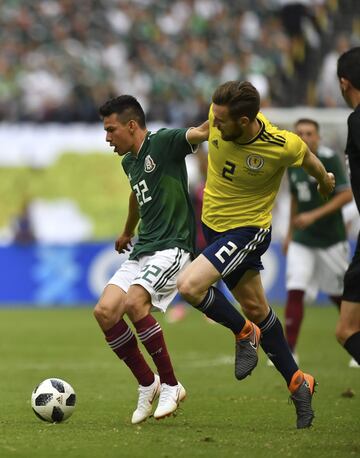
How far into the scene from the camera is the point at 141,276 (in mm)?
7672

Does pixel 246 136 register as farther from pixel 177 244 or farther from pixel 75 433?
pixel 75 433

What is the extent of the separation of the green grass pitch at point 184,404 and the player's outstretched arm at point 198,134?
198 cm

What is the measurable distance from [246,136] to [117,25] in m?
18.0

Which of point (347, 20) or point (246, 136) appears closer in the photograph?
point (246, 136)

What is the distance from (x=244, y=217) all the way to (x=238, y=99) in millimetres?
880

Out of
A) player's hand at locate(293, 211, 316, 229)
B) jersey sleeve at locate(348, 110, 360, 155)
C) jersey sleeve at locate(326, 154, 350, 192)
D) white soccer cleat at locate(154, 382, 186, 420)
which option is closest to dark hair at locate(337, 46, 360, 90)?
jersey sleeve at locate(348, 110, 360, 155)

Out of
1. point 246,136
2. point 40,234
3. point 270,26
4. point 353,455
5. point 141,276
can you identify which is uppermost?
point 270,26

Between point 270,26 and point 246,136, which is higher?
point 270,26

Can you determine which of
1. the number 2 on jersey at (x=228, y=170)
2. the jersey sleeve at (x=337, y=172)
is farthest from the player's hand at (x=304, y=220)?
the number 2 on jersey at (x=228, y=170)

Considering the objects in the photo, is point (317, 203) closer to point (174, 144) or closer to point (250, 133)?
point (174, 144)

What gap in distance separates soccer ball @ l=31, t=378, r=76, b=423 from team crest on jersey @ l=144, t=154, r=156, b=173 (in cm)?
166

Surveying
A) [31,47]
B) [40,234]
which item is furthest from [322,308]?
[31,47]

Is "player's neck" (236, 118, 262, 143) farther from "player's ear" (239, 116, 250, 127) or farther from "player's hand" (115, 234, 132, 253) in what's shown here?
"player's hand" (115, 234, 132, 253)

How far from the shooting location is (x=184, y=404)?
29.0 ft
